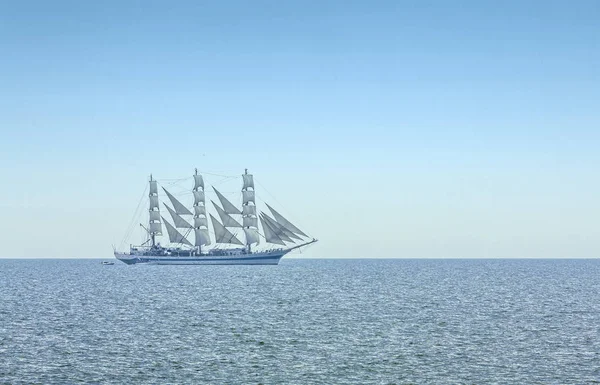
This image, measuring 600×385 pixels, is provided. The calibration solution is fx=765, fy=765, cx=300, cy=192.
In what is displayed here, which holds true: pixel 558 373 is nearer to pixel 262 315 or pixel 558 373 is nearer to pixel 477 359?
pixel 477 359

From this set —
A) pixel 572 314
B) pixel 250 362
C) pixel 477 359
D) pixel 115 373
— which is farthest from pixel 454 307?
pixel 115 373

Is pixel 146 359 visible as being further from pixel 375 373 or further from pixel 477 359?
pixel 477 359

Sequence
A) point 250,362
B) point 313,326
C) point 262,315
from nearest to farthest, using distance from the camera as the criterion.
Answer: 1. point 250,362
2. point 313,326
3. point 262,315

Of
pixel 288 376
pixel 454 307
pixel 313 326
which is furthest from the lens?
pixel 454 307

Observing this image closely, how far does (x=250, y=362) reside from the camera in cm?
4725

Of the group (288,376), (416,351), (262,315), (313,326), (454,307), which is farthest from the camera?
(454,307)

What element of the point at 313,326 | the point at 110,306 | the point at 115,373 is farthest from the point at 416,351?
the point at 110,306

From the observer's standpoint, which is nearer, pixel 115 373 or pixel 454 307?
pixel 115 373

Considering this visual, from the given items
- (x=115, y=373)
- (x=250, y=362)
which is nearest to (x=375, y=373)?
(x=250, y=362)

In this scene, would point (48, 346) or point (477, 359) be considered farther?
point (48, 346)

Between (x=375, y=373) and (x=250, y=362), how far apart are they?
819 centimetres

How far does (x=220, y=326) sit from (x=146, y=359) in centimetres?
1806

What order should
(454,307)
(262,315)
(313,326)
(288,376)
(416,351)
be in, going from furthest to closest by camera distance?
(454,307)
(262,315)
(313,326)
(416,351)
(288,376)

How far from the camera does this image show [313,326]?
66.0m
